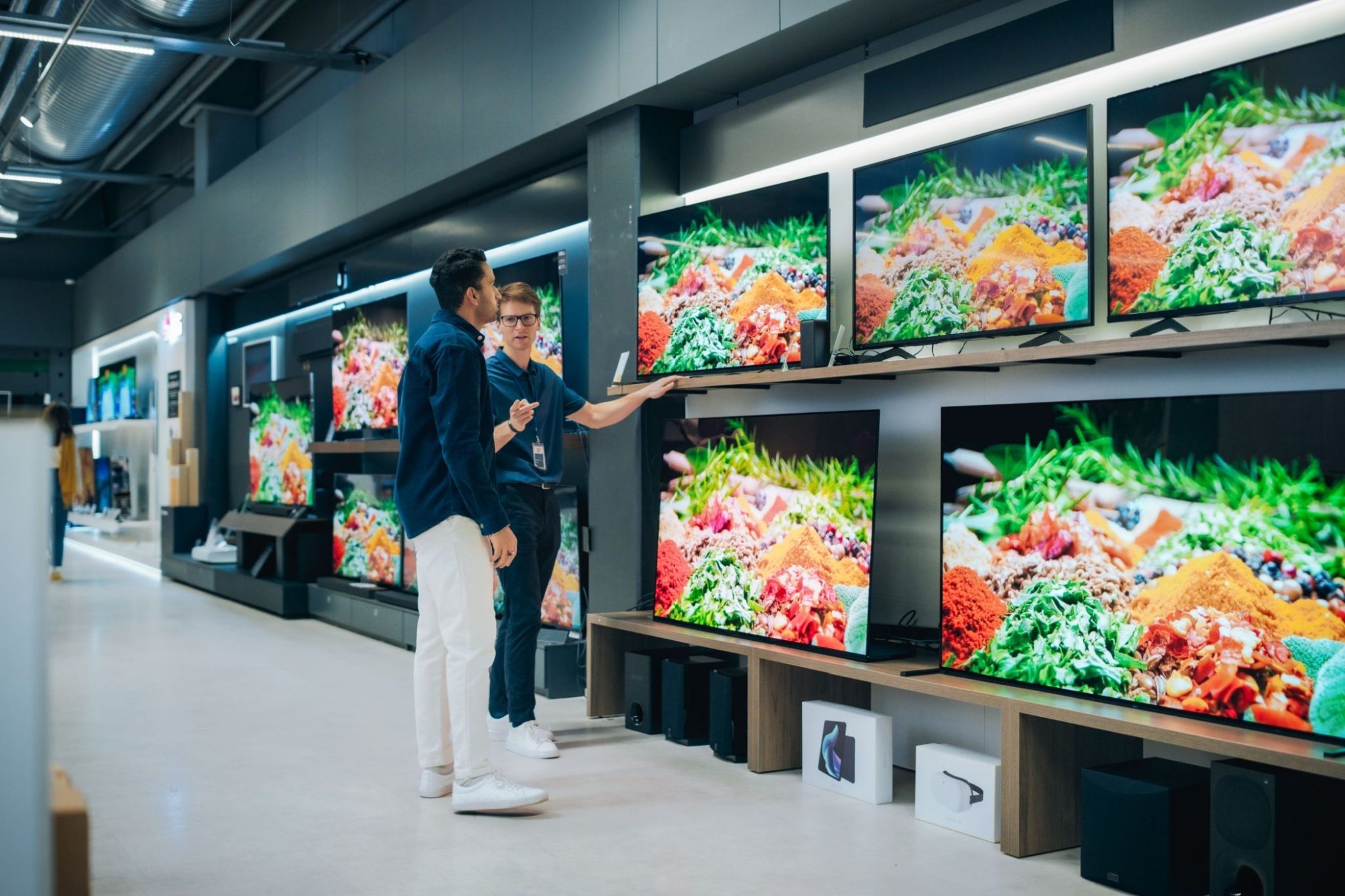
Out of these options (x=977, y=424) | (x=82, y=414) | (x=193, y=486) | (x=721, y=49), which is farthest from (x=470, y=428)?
(x=82, y=414)

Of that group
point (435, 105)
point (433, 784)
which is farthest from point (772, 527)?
point (435, 105)

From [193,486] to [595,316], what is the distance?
7236 mm

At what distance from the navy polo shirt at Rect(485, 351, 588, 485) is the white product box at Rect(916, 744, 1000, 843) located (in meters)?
1.75

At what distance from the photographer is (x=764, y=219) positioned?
4.37 m

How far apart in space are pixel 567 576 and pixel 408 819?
2283 mm

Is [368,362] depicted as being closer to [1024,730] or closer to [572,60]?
[572,60]

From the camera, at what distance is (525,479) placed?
4.38 m

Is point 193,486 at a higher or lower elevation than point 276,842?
higher

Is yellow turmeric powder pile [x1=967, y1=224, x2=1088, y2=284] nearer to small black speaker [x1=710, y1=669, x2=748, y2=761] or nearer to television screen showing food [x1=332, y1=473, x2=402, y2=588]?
small black speaker [x1=710, y1=669, x2=748, y2=761]

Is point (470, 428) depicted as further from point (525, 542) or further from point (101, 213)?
point (101, 213)

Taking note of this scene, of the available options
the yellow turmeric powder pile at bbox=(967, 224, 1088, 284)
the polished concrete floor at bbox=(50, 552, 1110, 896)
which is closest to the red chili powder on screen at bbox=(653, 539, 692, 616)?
the polished concrete floor at bbox=(50, 552, 1110, 896)

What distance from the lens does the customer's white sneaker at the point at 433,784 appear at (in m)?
3.72

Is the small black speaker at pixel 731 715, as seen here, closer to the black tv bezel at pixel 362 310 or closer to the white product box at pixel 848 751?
the white product box at pixel 848 751

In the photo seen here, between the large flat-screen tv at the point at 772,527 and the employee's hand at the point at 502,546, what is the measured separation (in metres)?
1.03
